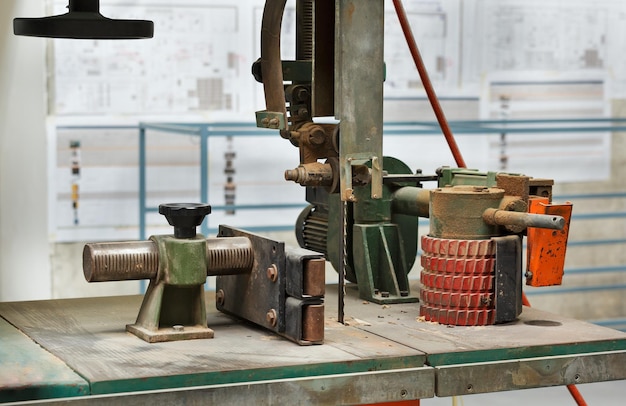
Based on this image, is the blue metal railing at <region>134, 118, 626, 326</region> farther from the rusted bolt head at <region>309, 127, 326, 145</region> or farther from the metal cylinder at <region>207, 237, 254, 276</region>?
the metal cylinder at <region>207, 237, 254, 276</region>

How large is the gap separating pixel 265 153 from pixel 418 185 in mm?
2327

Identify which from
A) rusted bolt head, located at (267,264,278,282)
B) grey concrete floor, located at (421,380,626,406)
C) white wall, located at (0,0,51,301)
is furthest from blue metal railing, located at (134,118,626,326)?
rusted bolt head, located at (267,264,278,282)

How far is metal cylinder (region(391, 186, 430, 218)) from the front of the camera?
3.44 metres

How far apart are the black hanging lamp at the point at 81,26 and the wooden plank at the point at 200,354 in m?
0.81

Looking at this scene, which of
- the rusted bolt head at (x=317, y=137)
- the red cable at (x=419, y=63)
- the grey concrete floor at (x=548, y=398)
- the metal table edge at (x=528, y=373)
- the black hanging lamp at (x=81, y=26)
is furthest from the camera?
the grey concrete floor at (x=548, y=398)

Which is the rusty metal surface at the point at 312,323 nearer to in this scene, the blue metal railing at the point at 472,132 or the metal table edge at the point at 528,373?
the metal table edge at the point at 528,373

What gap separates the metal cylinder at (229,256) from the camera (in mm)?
3062

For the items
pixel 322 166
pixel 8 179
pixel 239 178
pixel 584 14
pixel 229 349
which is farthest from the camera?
pixel 584 14

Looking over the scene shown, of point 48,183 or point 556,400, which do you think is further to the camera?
point 556,400

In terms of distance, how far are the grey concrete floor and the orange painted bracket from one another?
2.77m

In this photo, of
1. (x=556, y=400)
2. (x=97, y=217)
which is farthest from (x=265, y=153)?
(x=556, y=400)

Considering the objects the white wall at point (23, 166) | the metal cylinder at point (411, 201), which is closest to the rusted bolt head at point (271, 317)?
the metal cylinder at point (411, 201)

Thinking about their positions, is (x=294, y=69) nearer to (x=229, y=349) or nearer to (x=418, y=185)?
(x=418, y=185)

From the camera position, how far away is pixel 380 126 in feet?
10.2
